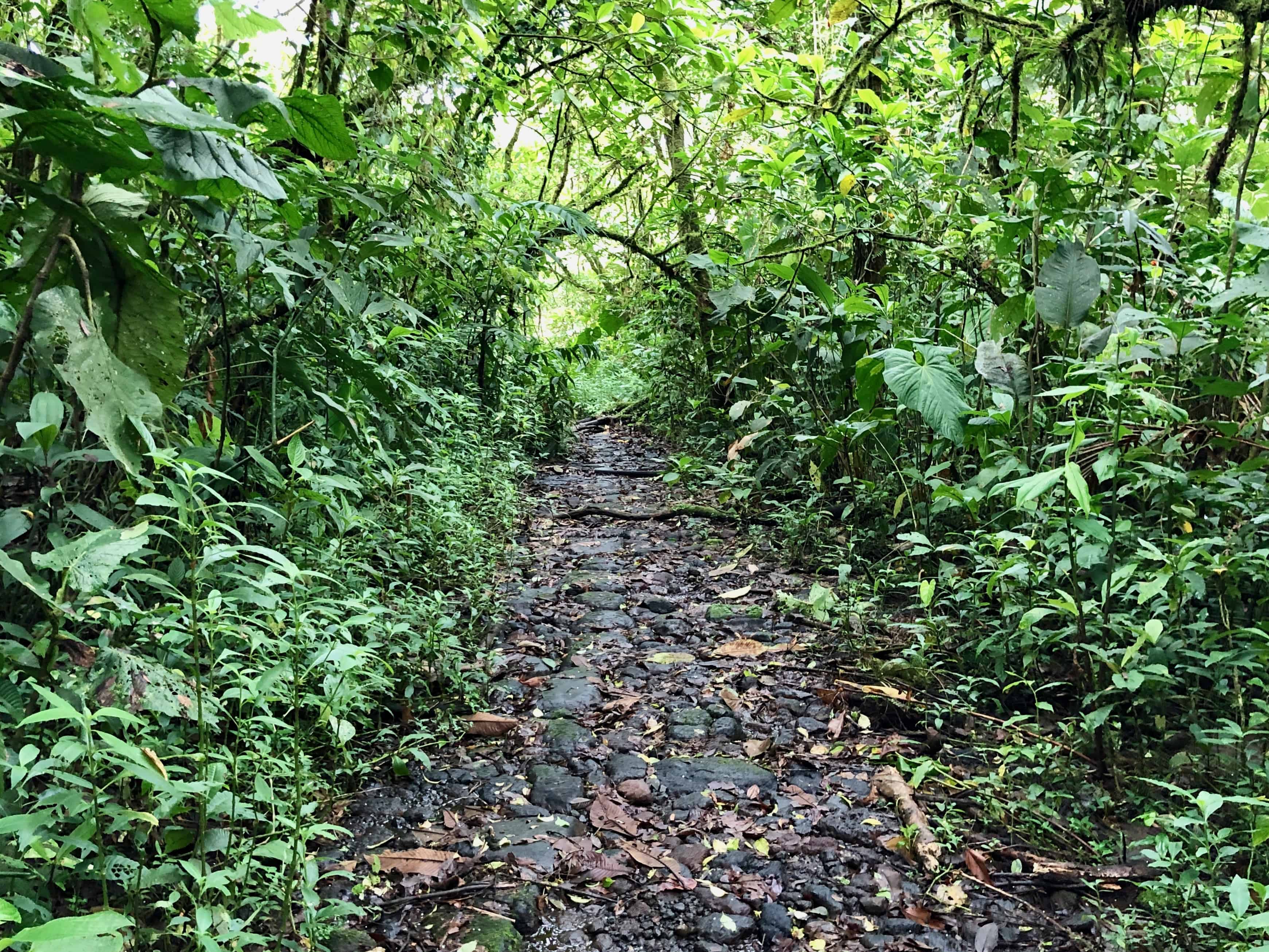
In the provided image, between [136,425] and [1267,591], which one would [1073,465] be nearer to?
[1267,591]

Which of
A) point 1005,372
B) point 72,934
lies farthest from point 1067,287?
point 72,934

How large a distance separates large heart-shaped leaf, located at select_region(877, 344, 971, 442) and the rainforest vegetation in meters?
0.02

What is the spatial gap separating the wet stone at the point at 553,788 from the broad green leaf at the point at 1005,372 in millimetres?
2266

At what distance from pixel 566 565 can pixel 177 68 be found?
3.36 m

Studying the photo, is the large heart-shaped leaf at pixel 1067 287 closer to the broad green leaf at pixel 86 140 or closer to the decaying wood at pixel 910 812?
the decaying wood at pixel 910 812

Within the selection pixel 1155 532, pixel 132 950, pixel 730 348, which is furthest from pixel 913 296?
pixel 132 950

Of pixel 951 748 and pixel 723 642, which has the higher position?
pixel 723 642

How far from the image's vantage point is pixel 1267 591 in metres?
2.53

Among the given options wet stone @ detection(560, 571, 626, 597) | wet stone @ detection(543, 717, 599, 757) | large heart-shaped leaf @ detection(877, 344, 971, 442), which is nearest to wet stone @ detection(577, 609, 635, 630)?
wet stone @ detection(560, 571, 626, 597)

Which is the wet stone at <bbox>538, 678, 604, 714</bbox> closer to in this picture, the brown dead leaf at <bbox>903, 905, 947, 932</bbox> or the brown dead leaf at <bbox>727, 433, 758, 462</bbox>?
the brown dead leaf at <bbox>903, 905, 947, 932</bbox>

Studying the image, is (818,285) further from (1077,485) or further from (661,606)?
(1077,485)

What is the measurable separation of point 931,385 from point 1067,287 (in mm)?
608

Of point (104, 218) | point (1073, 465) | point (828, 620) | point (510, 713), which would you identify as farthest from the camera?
point (828, 620)

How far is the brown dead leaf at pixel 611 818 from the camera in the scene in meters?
2.37
